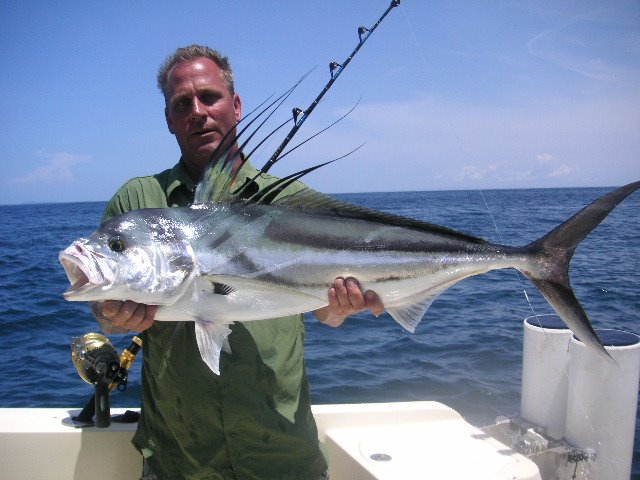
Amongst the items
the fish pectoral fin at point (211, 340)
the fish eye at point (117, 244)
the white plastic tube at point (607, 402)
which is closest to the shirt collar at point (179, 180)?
the fish eye at point (117, 244)

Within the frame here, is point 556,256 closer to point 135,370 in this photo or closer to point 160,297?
point 160,297

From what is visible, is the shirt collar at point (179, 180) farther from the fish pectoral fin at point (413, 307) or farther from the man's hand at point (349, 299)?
the fish pectoral fin at point (413, 307)

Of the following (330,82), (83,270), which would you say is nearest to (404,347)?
(330,82)

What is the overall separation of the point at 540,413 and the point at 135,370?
5992mm

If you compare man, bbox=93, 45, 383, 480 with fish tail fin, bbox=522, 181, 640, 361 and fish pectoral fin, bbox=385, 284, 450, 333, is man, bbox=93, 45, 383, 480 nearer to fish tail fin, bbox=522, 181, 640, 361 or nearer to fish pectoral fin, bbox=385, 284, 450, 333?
fish pectoral fin, bbox=385, 284, 450, 333

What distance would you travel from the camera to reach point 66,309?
12.3 m

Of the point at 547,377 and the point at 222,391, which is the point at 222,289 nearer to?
the point at 222,391

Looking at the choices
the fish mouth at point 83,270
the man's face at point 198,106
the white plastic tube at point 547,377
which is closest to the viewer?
the fish mouth at point 83,270

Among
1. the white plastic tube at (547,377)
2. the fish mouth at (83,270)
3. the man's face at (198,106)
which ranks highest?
the man's face at (198,106)

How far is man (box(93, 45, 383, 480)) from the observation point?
2502 millimetres

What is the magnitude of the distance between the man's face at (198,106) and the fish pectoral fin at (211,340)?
98 centimetres

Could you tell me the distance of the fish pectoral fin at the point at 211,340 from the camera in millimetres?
2172

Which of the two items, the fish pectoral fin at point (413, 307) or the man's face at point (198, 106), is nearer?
the fish pectoral fin at point (413, 307)

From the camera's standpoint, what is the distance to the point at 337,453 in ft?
11.5
